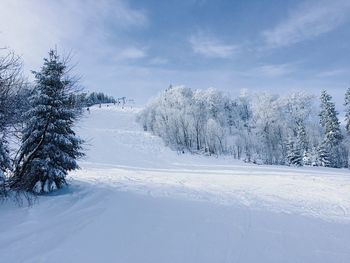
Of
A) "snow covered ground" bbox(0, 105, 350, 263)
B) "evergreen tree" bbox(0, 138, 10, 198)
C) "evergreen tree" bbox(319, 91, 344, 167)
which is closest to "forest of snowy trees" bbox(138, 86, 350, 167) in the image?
"evergreen tree" bbox(319, 91, 344, 167)

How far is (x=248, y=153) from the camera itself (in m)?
53.2

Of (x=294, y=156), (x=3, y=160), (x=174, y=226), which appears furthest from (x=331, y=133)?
(x=3, y=160)

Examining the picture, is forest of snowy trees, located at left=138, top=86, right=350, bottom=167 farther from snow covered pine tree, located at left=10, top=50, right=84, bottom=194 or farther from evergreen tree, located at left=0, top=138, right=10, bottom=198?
evergreen tree, located at left=0, top=138, right=10, bottom=198

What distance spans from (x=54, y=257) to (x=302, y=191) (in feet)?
41.3

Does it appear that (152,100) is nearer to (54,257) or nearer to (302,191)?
(302,191)

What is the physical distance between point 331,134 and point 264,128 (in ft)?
37.7

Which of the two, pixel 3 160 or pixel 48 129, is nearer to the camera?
pixel 3 160

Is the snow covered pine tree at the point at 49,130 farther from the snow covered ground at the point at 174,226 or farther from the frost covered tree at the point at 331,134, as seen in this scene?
the frost covered tree at the point at 331,134

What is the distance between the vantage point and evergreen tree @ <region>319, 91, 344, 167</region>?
152ft

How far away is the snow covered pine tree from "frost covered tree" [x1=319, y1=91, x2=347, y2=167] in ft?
134

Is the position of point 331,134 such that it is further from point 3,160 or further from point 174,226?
point 3,160

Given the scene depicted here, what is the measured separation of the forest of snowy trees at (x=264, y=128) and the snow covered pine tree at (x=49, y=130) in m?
35.0

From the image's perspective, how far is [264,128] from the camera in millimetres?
55062

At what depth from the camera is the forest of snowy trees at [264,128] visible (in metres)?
46.7
